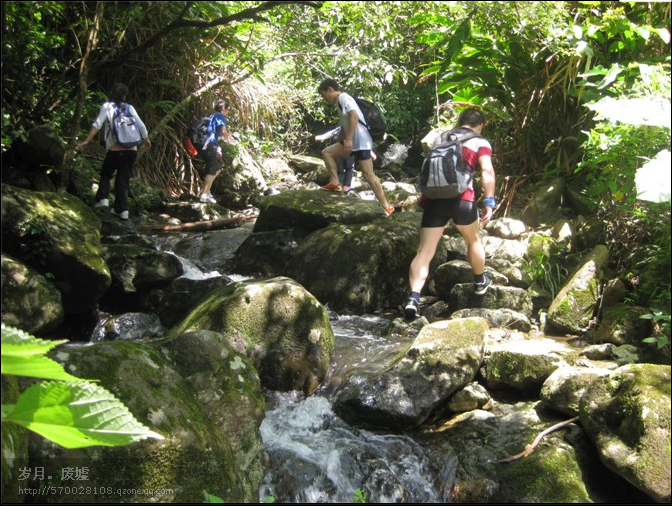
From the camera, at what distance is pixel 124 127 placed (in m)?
6.86

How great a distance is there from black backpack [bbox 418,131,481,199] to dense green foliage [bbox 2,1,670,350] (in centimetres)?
81

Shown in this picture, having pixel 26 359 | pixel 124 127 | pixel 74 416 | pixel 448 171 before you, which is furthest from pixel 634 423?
pixel 124 127

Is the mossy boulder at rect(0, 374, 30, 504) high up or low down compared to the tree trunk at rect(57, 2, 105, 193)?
down

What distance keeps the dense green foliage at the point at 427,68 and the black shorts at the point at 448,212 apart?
4.02 feet

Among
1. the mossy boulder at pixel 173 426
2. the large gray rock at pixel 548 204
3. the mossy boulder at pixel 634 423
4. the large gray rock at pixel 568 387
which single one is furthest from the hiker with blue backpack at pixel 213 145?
the mossy boulder at pixel 634 423

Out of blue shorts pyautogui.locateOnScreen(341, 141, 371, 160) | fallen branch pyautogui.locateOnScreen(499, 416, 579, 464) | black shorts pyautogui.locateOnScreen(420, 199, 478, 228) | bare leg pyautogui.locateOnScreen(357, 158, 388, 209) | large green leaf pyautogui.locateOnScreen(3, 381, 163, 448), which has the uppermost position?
blue shorts pyautogui.locateOnScreen(341, 141, 371, 160)

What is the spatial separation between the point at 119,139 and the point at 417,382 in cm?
491

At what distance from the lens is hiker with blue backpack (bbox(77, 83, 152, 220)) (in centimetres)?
675

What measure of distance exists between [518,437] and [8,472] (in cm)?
293

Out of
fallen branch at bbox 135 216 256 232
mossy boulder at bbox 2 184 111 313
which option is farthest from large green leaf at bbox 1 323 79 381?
fallen branch at bbox 135 216 256 232

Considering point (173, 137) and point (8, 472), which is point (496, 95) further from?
point (8, 472)

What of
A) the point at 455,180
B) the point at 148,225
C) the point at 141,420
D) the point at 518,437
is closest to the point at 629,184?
the point at 455,180

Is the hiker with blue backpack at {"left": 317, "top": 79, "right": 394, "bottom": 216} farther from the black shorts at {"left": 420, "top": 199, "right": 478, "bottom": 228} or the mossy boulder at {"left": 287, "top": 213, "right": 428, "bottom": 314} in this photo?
the black shorts at {"left": 420, "top": 199, "right": 478, "bottom": 228}

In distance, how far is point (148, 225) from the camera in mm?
8555
